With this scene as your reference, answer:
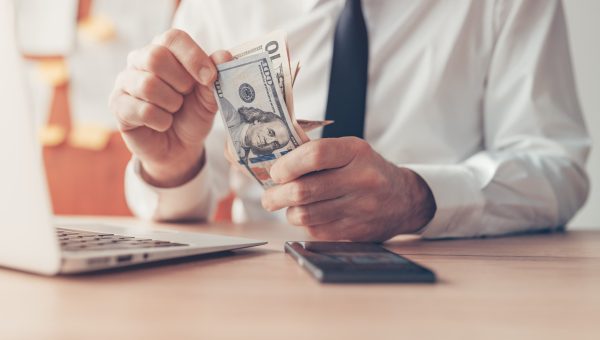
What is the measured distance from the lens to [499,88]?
4.29 feet

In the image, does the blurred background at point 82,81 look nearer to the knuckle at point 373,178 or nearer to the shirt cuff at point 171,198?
the shirt cuff at point 171,198

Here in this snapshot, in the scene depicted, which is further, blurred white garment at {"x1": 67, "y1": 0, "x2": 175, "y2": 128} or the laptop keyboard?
blurred white garment at {"x1": 67, "y1": 0, "x2": 175, "y2": 128}

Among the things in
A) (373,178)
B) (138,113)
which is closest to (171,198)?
(138,113)

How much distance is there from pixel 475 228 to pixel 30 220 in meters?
0.74

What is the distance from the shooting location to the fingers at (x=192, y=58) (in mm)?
778

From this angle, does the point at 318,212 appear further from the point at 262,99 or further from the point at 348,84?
the point at 348,84

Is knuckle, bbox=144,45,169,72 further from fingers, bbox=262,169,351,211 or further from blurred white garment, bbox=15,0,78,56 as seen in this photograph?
blurred white garment, bbox=15,0,78,56

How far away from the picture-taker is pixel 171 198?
1208 mm

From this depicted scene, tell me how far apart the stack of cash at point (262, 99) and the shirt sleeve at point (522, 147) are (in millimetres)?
252

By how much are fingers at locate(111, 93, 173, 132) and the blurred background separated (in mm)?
1431

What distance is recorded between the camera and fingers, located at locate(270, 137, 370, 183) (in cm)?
73

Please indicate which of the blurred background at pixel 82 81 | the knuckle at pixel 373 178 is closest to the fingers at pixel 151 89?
the knuckle at pixel 373 178

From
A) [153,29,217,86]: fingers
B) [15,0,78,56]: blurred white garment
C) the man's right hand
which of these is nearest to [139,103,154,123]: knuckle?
the man's right hand

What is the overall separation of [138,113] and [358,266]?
1.65ft
